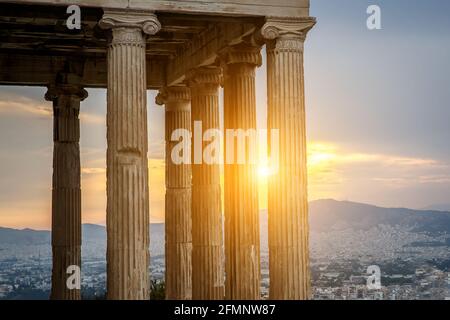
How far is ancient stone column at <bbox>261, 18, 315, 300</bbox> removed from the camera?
44.4 meters

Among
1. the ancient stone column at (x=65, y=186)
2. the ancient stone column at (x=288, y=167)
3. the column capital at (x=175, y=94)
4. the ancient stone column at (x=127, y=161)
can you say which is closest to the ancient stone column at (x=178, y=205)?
the column capital at (x=175, y=94)

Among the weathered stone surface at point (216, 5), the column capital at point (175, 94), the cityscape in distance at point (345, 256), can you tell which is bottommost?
the cityscape in distance at point (345, 256)

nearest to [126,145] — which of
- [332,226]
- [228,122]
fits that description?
[228,122]

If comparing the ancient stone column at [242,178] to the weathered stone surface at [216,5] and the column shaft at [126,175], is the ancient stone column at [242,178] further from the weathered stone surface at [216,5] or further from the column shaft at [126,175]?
the column shaft at [126,175]

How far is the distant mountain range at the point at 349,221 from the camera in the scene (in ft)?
297

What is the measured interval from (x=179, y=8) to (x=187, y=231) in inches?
1010

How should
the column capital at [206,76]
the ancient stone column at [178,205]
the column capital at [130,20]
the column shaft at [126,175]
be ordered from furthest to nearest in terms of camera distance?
1. the ancient stone column at [178,205]
2. the column capital at [206,76]
3. the column capital at [130,20]
4. the column shaft at [126,175]

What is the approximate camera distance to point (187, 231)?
2557 inches

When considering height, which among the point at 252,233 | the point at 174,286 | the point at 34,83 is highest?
the point at 34,83

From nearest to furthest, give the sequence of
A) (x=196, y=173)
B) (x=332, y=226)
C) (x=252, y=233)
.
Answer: (x=252, y=233), (x=196, y=173), (x=332, y=226)

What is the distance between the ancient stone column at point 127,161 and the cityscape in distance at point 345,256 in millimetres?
27553

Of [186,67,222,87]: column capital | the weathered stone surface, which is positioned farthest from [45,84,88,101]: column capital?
the weathered stone surface

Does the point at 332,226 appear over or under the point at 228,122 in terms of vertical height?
under
